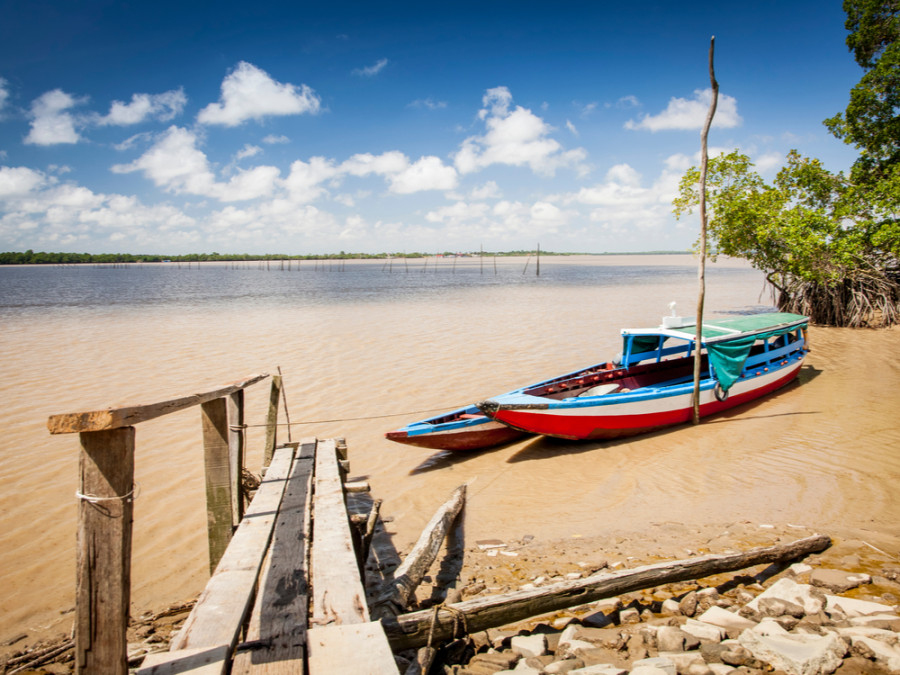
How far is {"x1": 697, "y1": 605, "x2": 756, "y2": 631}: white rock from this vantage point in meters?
3.37

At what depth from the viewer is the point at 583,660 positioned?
305cm

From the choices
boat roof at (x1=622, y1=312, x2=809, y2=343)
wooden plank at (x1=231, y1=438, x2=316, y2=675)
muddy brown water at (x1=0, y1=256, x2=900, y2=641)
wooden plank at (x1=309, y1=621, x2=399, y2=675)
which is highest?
boat roof at (x1=622, y1=312, x2=809, y2=343)

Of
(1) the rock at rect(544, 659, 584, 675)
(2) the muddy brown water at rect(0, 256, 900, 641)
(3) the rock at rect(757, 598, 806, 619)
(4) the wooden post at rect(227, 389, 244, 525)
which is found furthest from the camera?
(2) the muddy brown water at rect(0, 256, 900, 641)

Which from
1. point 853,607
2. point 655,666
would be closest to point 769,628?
point 853,607

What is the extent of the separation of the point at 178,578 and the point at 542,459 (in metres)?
4.90

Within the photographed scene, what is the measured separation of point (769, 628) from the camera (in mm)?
3234

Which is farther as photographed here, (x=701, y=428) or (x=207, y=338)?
(x=207, y=338)

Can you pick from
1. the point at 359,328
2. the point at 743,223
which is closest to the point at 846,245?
the point at 743,223

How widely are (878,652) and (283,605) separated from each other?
361cm

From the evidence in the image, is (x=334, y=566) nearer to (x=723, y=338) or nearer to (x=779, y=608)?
(x=779, y=608)

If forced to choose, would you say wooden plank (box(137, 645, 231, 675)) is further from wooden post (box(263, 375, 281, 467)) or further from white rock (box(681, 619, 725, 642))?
wooden post (box(263, 375, 281, 467))

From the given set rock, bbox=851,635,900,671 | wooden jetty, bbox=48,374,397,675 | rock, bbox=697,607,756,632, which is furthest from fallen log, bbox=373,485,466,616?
rock, bbox=851,635,900,671

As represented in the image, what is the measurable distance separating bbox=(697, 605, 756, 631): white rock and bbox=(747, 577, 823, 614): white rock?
0.20 metres

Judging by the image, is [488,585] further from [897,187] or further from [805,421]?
[897,187]
